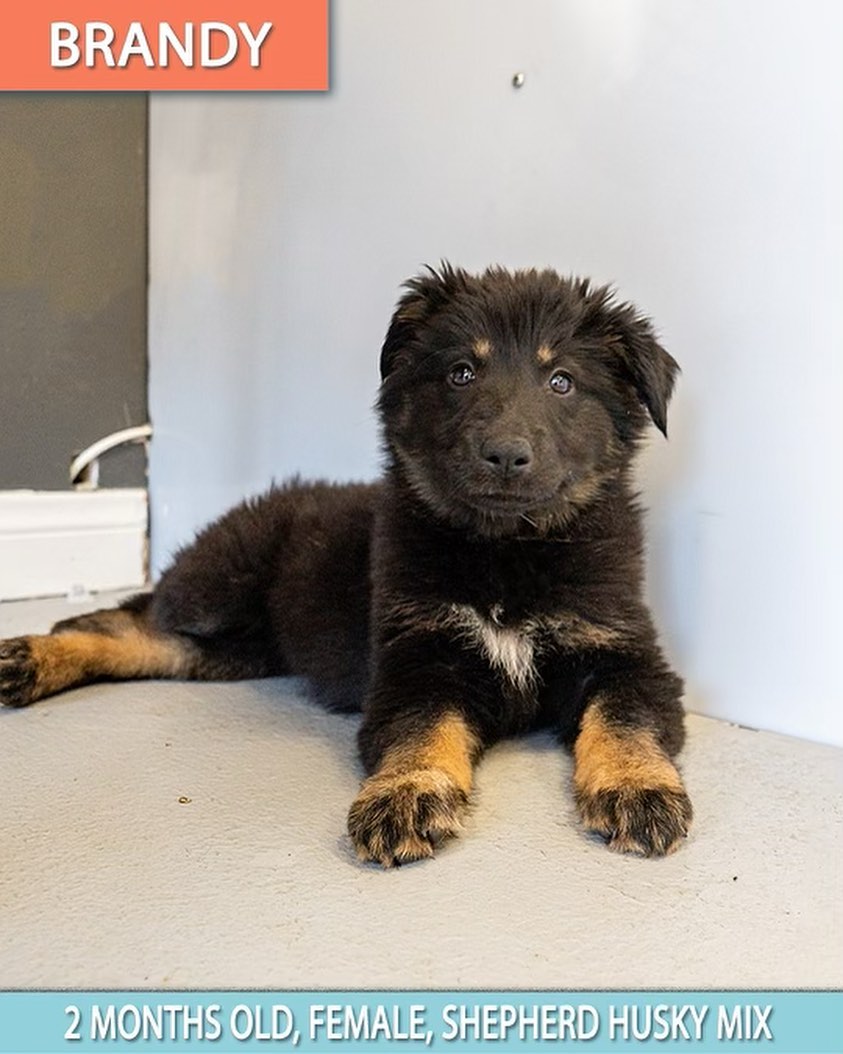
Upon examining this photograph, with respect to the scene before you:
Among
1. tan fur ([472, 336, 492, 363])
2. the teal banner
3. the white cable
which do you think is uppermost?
tan fur ([472, 336, 492, 363])

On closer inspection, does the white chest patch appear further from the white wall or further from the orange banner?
the orange banner

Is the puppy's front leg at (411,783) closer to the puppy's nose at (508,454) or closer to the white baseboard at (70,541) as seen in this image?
the puppy's nose at (508,454)

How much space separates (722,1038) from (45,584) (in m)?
3.18

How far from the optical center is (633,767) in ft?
6.38

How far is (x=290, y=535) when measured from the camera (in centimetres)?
303

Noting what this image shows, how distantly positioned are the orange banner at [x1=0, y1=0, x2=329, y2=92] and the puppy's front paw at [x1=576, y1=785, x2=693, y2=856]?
266cm

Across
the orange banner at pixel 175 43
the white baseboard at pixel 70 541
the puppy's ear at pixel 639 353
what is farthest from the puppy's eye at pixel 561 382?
the white baseboard at pixel 70 541

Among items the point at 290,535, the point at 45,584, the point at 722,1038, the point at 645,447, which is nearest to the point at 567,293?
the point at 645,447

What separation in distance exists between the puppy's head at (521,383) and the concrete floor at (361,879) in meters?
0.60

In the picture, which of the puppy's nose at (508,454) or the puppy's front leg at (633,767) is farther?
the puppy's nose at (508,454)

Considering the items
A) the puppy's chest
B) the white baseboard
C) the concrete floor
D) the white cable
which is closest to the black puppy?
the puppy's chest

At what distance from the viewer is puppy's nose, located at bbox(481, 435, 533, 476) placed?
2059mm

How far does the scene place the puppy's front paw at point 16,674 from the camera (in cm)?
260

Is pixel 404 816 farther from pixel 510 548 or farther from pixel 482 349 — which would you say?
pixel 482 349
